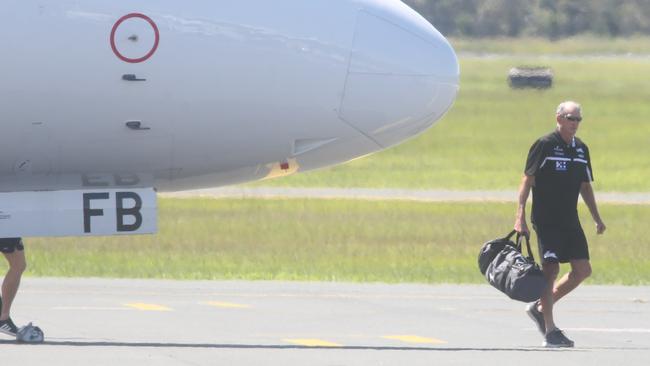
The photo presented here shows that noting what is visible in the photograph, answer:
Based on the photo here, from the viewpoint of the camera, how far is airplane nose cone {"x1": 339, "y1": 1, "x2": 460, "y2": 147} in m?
11.7

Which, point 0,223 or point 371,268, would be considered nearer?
point 0,223

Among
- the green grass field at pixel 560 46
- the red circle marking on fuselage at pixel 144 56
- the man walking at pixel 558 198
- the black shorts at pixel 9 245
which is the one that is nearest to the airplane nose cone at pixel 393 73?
the red circle marking on fuselage at pixel 144 56

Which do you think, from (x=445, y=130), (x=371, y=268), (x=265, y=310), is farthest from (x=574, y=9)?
(x=265, y=310)

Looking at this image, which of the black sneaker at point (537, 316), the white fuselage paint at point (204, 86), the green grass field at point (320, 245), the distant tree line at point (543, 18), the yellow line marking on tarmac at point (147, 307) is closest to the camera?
the white fuselage paint at point (204, 86)

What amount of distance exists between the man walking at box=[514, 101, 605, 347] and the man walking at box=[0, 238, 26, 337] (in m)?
3.58

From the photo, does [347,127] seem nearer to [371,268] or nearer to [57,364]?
[57,364]

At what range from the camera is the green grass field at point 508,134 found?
1543 inches

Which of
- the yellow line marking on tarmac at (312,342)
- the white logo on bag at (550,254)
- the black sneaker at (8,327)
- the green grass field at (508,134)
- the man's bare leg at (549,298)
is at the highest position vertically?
the white logo on bag at (550,254)

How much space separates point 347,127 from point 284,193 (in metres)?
22.1

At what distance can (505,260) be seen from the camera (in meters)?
13.2

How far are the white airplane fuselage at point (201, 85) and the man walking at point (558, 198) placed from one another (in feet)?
4.72

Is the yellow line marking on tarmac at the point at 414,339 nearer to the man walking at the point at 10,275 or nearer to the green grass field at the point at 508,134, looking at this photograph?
the man walking at the point at 10,275

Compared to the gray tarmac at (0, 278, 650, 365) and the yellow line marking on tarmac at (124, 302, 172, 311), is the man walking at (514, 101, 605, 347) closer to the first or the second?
the gray tarmac at (0, 278, 650, 365)

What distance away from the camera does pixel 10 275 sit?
12977 mm
